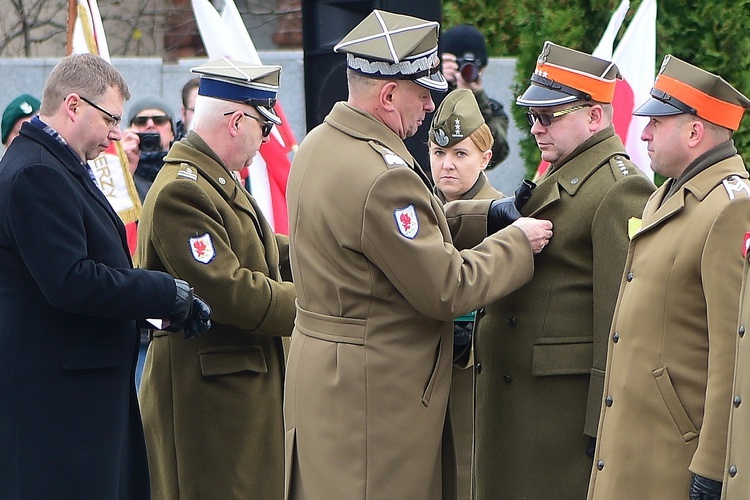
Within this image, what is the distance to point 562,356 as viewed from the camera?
420 centimetres

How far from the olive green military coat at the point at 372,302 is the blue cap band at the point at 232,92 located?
973 mm

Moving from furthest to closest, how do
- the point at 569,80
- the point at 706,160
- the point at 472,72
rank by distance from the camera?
the point at 472,72, the point at 569,80, the point at 706,160

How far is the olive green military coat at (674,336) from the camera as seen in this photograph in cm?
341

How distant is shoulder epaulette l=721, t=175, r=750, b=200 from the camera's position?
11.6 feet

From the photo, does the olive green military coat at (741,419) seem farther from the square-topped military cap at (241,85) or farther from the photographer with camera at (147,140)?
the photographer with camera at (147,140)

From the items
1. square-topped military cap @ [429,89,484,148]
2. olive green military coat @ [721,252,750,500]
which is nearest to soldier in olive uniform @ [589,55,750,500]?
olive green military coat @ [721,252,750,500]

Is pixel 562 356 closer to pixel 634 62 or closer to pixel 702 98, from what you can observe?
pixel 702 98

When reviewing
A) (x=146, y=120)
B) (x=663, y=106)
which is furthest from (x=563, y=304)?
(x=146, y=120)

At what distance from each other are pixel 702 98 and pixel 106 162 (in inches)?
161

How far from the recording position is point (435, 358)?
4012 millimetres

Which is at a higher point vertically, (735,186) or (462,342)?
(735,186)

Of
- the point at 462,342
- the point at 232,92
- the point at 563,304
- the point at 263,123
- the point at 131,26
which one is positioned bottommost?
the point at 462,342

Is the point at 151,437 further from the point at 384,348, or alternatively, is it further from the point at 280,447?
the point at 384,348

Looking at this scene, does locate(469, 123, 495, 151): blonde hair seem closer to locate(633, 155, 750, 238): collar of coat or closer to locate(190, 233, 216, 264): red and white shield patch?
locate(190, 233, 216, 264): red and white shield patch
